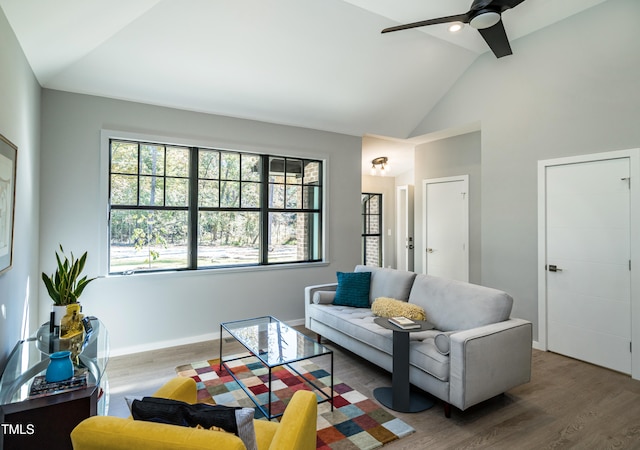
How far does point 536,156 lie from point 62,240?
16.4 ft

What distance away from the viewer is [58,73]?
3146 mm

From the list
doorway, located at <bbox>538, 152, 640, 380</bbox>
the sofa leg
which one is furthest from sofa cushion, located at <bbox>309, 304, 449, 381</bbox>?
doorway, located at <bbox>538, 152, 640, 380</bbox>

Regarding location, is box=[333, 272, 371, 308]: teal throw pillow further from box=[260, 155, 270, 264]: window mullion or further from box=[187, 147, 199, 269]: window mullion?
box=[187, 147, 199, 269]: window mullion

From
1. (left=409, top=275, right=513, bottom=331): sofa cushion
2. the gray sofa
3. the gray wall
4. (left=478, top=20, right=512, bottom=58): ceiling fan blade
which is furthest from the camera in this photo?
the gray wall

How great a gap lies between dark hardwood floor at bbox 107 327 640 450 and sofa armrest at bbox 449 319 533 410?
0.19 m

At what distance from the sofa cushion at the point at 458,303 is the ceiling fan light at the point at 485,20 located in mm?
2104

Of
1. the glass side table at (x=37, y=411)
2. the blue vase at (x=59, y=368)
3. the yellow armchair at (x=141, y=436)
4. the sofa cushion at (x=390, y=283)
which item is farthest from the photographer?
the sofa cushion at (x=390, y=283)

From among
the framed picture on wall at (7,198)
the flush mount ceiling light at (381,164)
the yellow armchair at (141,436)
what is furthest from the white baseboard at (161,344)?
the flush mount ceiling light at (381,164)

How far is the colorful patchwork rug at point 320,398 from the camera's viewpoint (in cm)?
224

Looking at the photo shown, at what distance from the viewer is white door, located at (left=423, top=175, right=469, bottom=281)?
5184 mm

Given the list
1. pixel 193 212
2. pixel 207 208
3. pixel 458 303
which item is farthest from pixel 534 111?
pixel 193 212

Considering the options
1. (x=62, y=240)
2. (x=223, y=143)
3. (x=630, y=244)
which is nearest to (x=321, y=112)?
(x=223, y=143)

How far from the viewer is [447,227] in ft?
17.9

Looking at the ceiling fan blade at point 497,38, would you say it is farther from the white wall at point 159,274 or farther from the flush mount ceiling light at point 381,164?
the flush mount ceiling light at point 381,164
